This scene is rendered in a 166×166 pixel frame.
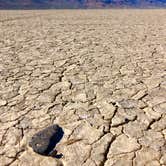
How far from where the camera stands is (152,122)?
293cm

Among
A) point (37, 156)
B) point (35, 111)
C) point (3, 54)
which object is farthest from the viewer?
point (3, 54)

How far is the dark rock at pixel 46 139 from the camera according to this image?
8.51 feet

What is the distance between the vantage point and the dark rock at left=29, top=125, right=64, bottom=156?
2594 millimetres

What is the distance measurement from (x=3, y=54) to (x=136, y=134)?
4.08m

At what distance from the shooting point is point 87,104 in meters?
3.43

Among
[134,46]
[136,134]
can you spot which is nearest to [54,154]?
[136,134]

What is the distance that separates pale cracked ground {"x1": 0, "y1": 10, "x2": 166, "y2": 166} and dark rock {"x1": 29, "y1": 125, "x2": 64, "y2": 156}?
0.18 ft

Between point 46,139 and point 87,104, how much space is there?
2.82 feet

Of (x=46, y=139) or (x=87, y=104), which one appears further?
(x=87, y=104)

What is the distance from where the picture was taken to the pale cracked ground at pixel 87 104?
252cm

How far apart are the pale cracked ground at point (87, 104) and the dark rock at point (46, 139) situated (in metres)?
0.05

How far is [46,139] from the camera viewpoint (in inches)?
A: 107

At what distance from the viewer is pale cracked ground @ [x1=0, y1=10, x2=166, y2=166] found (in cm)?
252

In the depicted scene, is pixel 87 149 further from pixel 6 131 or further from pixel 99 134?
pixel 6 131
